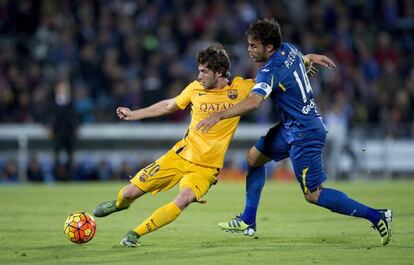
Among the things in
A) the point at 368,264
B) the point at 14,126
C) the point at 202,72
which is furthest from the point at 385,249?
the point at 14,126

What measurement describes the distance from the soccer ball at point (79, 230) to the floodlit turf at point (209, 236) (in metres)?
0.09

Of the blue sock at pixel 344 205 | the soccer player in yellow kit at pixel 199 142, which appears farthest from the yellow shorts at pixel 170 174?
the blue sock at pixel 344 205

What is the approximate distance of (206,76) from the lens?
990cm

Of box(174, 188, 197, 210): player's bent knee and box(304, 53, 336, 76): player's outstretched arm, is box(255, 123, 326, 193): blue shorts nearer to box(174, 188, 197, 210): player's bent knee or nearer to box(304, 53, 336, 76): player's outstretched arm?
box(304, 53, 336, 76): player's outstretched arm

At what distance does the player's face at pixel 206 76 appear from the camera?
987 cm

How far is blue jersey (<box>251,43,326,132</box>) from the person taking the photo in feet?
31.4

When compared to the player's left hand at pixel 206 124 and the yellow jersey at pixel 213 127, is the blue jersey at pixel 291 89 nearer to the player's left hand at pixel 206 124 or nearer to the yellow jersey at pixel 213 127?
the yellow jersey at pixel 213 127

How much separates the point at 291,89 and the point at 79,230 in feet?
8.71

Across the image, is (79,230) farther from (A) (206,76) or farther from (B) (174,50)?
(B) (174,50)

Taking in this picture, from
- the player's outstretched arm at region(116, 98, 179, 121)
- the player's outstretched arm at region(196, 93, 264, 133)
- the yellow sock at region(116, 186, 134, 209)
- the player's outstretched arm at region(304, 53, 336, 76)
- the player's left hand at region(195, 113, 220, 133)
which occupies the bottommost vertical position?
the yellow sock at region(116, 186, 134, 209)

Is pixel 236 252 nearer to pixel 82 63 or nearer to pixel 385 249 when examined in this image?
pixel 385 249

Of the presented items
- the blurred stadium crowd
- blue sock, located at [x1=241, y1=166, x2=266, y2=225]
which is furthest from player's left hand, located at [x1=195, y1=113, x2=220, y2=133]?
the blurred stadium crowd

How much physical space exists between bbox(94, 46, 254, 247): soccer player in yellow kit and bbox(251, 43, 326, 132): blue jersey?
532 millimetres

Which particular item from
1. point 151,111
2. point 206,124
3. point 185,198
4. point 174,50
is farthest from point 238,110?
point 174,50
